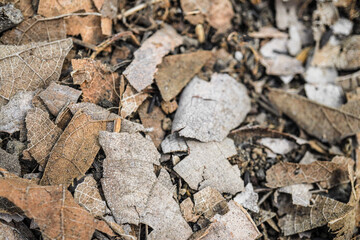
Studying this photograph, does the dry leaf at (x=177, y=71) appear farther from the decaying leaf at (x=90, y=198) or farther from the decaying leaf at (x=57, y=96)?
the decaying leaf at (x=90, y=198)

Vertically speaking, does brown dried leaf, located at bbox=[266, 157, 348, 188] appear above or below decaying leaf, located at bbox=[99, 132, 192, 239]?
below

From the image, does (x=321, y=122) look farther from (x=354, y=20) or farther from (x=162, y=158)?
(x=162, y=158)

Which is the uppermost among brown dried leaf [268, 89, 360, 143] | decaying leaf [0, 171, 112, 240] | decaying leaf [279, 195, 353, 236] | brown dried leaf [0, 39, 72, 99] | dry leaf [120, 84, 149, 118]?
brown dried leaf [0, 39, 72, 99]

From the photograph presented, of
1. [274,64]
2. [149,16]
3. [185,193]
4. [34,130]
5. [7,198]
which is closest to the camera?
[7,198]

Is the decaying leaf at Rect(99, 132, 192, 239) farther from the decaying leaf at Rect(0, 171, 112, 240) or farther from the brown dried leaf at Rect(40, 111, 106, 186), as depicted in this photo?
the decaying leaf at Rect(0, 171, 112, 240)

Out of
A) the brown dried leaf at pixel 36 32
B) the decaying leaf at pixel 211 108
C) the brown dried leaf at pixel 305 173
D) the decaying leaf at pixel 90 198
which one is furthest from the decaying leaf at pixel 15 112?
the brown dried leaf at pixel 305 173

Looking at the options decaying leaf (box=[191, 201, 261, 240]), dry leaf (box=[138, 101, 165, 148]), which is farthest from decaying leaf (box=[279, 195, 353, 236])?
dry leaf (box=[138, 101, 165, 148])

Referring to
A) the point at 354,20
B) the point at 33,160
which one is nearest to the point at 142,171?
the point at 33,160
